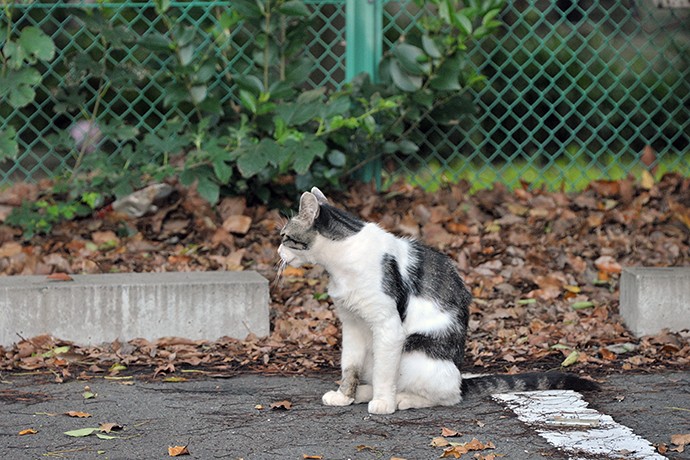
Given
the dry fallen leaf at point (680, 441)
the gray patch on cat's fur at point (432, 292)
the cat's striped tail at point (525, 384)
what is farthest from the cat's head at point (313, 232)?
the dry fallen leaf at point (680, 441)

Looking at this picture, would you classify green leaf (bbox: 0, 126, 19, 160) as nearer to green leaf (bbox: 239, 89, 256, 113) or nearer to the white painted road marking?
green leaf (bbox: 239, 89, 256, 113)

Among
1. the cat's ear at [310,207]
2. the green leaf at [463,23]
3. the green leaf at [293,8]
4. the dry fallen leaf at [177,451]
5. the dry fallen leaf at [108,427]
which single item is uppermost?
the green leaf at [293,8]

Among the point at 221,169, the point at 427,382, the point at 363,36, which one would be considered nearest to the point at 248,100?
the point at 221,169

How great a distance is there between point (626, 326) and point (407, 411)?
1.94 metres

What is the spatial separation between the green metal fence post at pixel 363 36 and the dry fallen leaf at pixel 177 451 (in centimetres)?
390

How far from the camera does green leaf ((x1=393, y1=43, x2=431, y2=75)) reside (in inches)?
269

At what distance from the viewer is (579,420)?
13.6 feet

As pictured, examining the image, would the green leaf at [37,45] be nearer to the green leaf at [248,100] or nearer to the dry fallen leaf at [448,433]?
the green leaf at [248,100]

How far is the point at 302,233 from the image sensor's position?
436cm

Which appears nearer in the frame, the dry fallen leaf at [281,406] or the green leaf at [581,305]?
the dry fallen leaf at [281,406]

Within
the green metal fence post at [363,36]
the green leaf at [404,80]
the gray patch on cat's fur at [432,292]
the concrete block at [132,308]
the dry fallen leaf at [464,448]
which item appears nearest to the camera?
the dry fallen leaf at [464,448]

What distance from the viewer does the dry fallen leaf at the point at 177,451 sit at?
3744mm

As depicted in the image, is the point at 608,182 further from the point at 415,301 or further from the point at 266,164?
the point at 415,301

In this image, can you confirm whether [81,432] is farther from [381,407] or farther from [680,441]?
[680,441]
